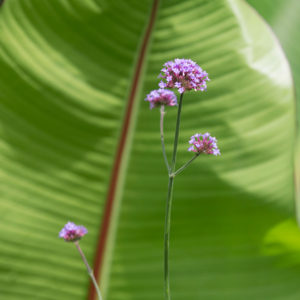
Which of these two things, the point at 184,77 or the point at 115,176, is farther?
the point at 115,176

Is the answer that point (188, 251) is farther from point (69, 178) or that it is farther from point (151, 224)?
point (69, 178)

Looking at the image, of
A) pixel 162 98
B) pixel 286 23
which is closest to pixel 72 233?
pixel 162 98

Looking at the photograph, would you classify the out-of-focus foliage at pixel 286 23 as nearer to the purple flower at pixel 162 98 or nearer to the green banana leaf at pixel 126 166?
the green banana leaf at pixel 126 166

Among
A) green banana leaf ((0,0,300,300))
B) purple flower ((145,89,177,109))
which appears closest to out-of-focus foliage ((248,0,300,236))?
green banana leaf ((0,0,300,300))

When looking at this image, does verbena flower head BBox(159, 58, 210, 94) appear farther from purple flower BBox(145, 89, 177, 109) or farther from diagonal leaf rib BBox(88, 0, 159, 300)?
diagonal leaf rib BBox(88, 0, 159, 300)

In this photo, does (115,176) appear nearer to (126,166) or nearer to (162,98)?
(126,166)

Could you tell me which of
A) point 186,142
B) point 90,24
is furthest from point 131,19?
point 186,142

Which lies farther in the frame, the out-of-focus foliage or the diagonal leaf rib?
the out-of-focus foliage

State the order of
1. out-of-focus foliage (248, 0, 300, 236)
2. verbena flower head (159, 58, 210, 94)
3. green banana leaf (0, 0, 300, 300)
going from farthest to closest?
1. out-of-focus foliage (248, 0, 300, 236)
2. green banana leaf (0, 0, 300, 300)
3. verbena flower head (159, 58, 210, 94)

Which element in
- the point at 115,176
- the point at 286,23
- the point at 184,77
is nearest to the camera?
the point at 184,77
